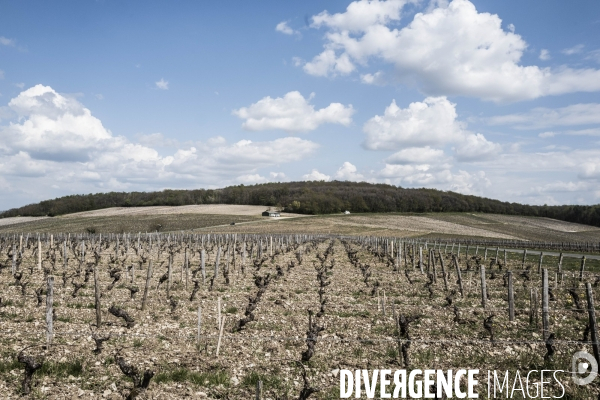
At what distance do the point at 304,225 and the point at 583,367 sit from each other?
7036 centimetres

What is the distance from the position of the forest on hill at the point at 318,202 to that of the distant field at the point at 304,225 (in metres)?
12.3

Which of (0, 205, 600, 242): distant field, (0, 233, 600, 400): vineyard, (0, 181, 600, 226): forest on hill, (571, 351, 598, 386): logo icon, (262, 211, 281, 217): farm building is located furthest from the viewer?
(0, 181, 600, 226): forest on hill

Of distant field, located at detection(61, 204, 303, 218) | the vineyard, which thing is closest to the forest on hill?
distant field, located at detection(61, 204, 303, 218)

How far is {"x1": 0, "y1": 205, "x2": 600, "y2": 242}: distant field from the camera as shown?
72.8 m

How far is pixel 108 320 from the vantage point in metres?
13.7

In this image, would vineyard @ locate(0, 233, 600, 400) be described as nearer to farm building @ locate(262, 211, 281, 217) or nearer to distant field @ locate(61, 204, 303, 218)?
farm building @ locate(262, 211, 281, 217)

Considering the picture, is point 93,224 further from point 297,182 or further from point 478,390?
point 297,182

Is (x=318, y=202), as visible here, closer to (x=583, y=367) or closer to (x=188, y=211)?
(x=188, y=211)

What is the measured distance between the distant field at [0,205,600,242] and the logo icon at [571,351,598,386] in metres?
58.5

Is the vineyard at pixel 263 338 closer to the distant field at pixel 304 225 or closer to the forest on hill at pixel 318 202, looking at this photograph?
the distant field at pixel 304 225

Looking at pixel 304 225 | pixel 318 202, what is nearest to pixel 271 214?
pixel 304 225

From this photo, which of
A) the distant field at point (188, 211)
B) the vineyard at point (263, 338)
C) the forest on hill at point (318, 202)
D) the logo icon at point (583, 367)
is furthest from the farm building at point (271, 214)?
the logo icon at point (583, 367)

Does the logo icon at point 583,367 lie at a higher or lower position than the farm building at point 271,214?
lower

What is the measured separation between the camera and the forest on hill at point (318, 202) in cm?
Result: 10831
